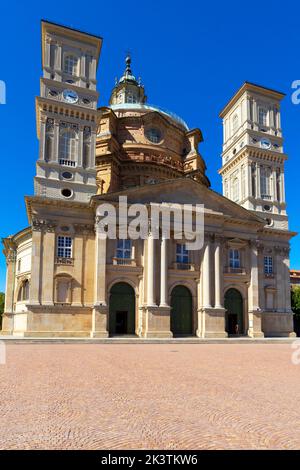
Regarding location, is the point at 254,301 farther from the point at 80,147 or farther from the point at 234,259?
the point at 80,147

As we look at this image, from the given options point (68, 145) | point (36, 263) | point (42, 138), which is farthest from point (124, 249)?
point (42, 138)

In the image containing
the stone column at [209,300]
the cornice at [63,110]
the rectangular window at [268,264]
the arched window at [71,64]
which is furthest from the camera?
the rectangular window at [268,264]

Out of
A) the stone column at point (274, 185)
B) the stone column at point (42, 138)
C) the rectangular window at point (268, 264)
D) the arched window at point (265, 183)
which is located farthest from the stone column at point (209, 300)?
the stone column at point (42, 138)

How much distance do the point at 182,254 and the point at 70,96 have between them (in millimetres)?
18312

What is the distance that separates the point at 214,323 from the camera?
37062 mm

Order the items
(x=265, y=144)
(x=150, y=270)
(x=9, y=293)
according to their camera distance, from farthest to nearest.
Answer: (x=265, y=144) < (x=9, y=293) < (x=150, y=270)

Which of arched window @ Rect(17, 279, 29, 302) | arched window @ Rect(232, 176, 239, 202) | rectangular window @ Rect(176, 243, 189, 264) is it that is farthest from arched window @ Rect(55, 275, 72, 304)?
arched window @ Rect(232, 176, 239, 202)

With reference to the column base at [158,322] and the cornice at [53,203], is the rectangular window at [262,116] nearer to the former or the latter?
the cornice at [53,203]

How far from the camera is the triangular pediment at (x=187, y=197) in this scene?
36.9 meters

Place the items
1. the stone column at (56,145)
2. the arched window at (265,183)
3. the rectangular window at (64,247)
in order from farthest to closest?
the arched window at (265,183)
the stone column at (56,145)
the rectangular window at (64,247)

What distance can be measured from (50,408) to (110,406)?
4.04ft

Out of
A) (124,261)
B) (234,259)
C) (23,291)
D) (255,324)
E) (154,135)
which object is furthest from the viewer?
(154,135)

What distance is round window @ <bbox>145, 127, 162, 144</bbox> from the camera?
167ft

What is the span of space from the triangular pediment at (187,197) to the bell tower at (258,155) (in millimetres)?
4356
